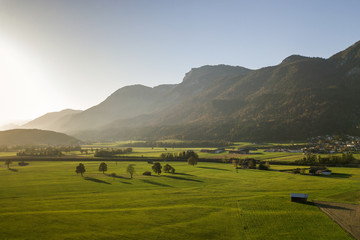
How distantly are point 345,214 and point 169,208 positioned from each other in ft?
121

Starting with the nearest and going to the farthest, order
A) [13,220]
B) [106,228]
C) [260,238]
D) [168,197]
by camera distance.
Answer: [260,238], [106,228], [13,220], [168,197]

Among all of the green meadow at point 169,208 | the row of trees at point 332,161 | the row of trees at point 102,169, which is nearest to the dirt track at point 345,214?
the green meadow at point 169,208

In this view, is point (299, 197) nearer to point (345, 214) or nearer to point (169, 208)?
point (345, 214)

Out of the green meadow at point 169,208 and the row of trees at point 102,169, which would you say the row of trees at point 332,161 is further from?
the row of trees at point 102,169

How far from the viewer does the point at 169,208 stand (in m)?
58.2

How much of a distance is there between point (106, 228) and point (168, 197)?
964 inches

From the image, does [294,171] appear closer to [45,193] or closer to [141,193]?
[141,193]

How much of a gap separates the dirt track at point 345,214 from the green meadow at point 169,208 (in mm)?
1963

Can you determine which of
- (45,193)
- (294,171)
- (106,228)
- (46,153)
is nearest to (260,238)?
(106,228)

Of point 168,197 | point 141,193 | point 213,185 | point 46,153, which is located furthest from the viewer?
point 46,153

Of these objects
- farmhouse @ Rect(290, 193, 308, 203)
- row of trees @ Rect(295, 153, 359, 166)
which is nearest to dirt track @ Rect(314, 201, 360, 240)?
farmhouse @ Rect(290, 193, 308, 203)

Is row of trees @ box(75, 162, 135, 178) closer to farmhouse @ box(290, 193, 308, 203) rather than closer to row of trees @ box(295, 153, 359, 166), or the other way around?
farmhouse @ box(290, 193, 308, 203)

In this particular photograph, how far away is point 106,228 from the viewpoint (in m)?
46.2

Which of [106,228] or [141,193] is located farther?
[141,193]
